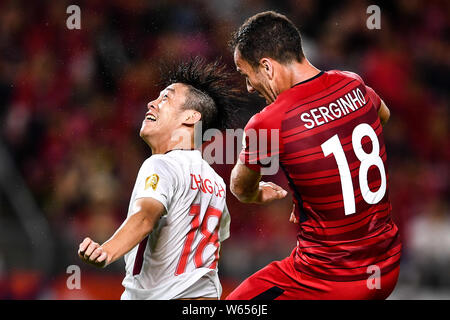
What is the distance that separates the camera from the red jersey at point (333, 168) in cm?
288

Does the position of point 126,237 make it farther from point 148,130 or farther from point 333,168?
point 333,168

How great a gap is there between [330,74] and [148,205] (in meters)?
1.00

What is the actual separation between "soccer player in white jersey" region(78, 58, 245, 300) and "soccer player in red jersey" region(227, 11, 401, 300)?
0.20 metres

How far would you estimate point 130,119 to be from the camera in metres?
5.82

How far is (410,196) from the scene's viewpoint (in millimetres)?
6230

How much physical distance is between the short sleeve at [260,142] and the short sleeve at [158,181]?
341mm

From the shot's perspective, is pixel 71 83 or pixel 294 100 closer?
pixel 294 100

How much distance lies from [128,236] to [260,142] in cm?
73

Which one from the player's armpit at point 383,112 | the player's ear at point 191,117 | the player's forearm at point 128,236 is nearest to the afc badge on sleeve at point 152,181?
the player's forearm at point 128,236

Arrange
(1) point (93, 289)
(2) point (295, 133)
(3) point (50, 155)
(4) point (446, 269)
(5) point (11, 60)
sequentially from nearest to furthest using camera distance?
(2) point (295, 133) → (1) point (93, 289) → (4) point (446, 269) → (3) point (50, 155) → (5) point (11, 60)

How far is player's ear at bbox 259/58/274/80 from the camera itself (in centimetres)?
300

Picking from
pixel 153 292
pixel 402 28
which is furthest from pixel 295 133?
A: pixel 402 28

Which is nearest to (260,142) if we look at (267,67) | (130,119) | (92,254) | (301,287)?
(267,67)

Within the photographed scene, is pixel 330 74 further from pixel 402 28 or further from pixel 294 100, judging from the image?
pixel 402 28
